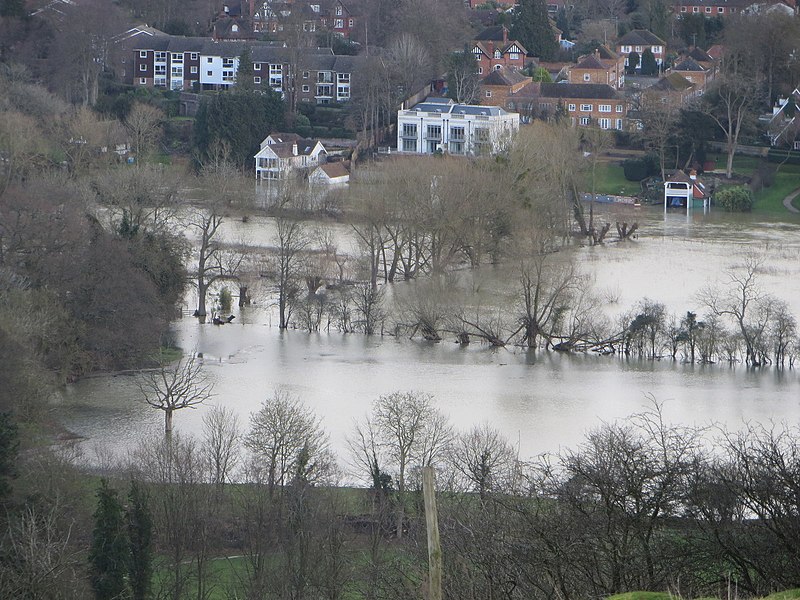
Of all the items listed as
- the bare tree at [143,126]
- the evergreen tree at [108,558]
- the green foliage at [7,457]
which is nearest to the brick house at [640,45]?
the bare tree at [143,126]

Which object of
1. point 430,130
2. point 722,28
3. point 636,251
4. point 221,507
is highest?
point 722,28

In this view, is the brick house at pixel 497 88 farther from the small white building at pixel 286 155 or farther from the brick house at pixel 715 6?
the brick house at pixel 715 6

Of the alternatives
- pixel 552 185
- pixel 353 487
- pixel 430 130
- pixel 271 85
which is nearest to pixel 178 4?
pixel 271 85

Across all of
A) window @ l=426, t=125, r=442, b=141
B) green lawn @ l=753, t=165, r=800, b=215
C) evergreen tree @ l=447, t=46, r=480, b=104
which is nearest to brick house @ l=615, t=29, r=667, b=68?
evergreen tree @ l=447, t=46, r=480, b=104

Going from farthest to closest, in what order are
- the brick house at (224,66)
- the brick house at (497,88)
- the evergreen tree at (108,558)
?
1. the brick house at (224,66)
2. the brick house at (497,88)
3. the evergreen tree at (108,558)

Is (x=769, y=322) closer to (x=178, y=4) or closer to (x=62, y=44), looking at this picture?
(x=62, y=44)

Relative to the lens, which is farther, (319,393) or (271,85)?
(271,85)
